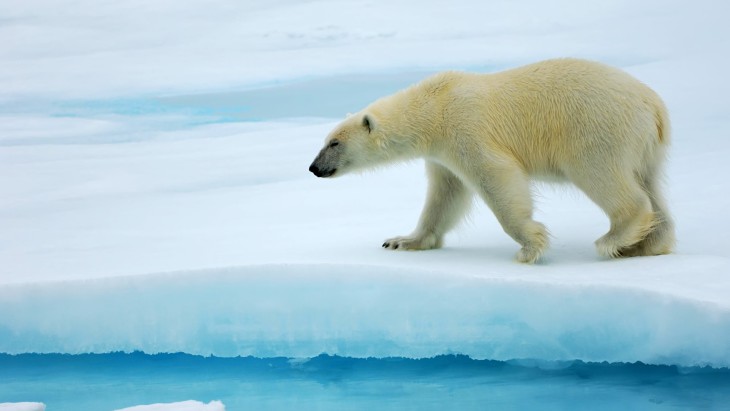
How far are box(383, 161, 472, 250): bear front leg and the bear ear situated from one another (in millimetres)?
448

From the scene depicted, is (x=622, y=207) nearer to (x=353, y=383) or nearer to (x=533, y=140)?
(x=533, y=140)

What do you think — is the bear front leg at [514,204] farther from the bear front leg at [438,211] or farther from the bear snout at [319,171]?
the bear snout at [319,171]

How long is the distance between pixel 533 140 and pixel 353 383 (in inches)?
60.0

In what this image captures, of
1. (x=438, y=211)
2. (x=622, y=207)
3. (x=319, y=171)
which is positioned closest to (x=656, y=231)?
(x=622, y=207)

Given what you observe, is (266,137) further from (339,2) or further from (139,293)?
(339,2)

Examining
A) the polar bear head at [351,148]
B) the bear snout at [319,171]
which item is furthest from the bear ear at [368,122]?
the bear snout at [319,171]

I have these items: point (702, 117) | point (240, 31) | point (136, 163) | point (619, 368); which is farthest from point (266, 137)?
point (240, 31)

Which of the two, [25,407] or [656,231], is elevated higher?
[656,231]

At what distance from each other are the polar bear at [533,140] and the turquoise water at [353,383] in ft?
2.56

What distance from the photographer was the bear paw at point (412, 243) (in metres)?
4.78

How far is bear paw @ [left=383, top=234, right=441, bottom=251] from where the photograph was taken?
4.78 metres

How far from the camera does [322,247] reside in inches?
189

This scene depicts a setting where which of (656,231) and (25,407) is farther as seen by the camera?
(656,231)

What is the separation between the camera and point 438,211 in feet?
15.7
